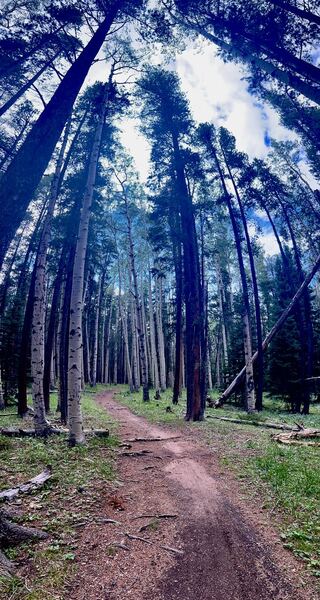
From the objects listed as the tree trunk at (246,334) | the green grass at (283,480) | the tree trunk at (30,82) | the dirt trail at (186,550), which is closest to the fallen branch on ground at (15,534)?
the dirt trail at (186,550)

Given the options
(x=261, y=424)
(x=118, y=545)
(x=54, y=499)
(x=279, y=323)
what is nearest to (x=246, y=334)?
(x=279, y=323)

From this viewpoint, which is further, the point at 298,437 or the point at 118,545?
the point at 298,437

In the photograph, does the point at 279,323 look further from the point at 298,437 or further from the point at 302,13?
the point at 302,13

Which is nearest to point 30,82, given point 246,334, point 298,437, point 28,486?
point 28,486

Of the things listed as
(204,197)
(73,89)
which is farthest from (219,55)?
(204,197)

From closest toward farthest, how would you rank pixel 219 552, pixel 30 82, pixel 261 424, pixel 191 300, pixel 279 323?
pixel 219 552
pixel 30 82
pixel 261 424
pixel 191 300
pixel 279 323

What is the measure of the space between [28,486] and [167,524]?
240cm

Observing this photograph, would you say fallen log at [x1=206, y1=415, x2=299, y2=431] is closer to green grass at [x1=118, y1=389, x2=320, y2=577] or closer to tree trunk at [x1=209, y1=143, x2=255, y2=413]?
green grass at [x1=118, y1=389, x2=320, y2=577]

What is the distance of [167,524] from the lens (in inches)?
170

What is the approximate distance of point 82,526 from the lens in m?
4.12

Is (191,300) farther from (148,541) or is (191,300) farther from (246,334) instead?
(148,541)

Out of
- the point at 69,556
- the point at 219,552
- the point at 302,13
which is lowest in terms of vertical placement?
the point at 219,552

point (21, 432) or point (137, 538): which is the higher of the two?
point (21, 432)

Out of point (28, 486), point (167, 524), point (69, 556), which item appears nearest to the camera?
Answer: point (69, 556)
